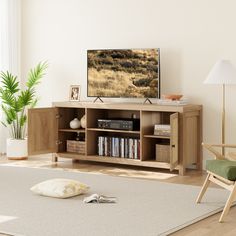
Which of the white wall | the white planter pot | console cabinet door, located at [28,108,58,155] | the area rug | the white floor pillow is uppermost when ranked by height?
the white wall

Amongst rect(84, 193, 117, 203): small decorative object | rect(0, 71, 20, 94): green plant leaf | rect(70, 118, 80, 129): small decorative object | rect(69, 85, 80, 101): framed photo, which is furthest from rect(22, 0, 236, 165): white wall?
rect(84, 193, 117, 203): small decorative object

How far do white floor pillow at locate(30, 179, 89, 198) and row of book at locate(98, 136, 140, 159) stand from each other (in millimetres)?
1821

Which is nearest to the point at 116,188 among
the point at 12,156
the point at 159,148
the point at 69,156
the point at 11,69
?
the point at 159,148

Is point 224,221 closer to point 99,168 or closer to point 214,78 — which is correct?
point 214,78

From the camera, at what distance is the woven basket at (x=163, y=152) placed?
6.97 metres

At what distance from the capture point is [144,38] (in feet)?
24.5

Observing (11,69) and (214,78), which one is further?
(11,69)

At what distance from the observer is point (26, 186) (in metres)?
5.95

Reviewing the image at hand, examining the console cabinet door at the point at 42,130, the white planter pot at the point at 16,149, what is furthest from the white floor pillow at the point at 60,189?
the white planter pot at the point at 16,149

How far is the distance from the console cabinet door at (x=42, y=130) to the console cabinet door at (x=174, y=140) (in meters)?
1.72

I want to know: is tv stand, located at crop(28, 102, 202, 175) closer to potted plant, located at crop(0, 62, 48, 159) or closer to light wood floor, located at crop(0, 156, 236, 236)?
light wood floor, located at crop(0, 156, 236, 236)

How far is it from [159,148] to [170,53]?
1141mm

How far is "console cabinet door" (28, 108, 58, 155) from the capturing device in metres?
7.43

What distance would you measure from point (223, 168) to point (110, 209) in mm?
964
